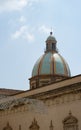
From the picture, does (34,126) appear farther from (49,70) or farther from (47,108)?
(49,70)

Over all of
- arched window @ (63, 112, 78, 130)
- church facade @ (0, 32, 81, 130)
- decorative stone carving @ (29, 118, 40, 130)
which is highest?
church facade @ (0, 32, 81, 130)

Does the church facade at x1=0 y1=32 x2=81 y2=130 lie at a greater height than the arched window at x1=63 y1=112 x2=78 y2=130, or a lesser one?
greater

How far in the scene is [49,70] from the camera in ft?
120

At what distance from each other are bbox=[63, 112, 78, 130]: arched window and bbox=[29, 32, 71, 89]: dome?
15.1 metres

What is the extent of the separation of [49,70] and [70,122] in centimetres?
1671

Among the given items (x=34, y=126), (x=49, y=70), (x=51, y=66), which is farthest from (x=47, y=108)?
(x=51, y=66)

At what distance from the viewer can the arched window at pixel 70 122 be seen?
65.3ft

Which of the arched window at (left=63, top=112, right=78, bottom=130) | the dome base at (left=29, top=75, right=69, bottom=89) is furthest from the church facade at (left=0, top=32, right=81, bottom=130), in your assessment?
the dome base at (left=29, top=75, right=69, bottom=89)

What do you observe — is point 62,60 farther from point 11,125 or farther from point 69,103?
point 69,103

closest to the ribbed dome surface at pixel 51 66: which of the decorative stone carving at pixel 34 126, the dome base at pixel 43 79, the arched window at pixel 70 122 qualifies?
the dome base at pixel 43 79

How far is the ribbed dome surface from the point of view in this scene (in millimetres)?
36628

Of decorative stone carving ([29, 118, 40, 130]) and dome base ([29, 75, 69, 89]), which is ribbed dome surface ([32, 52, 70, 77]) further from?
decorative stone carving ([29, 118, 40, 130])

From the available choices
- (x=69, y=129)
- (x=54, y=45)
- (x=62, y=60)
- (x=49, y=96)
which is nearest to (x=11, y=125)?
(x=49, y=96)

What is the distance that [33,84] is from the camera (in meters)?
37.1
